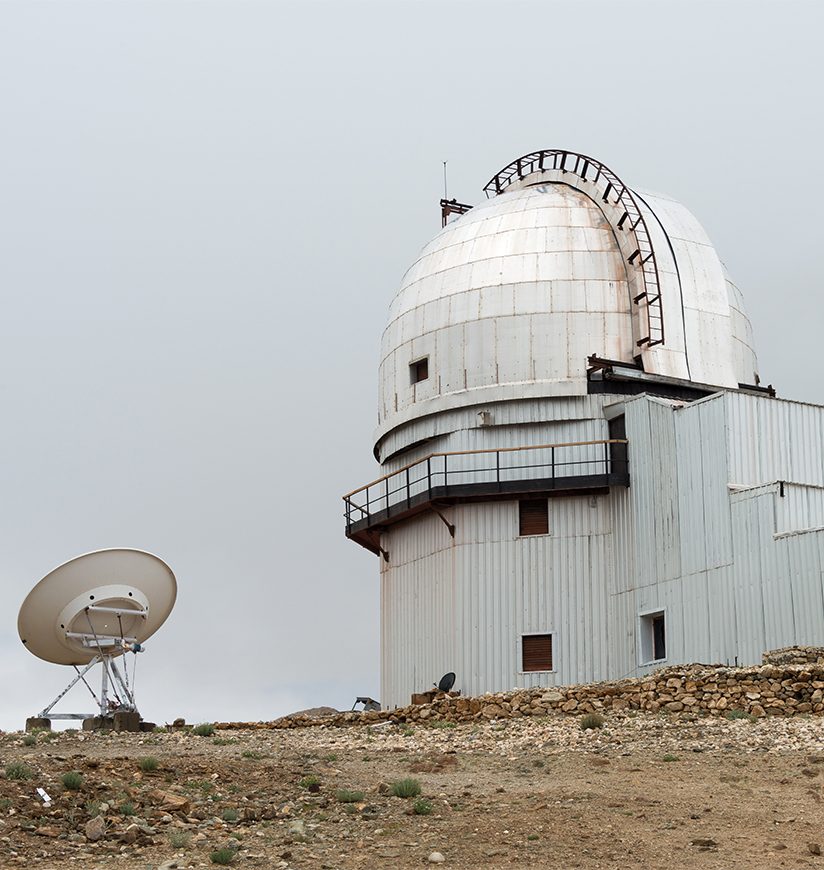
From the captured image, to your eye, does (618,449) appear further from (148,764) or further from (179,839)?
(179,839)

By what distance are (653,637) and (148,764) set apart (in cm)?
1583

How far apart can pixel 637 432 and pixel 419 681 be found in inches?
318

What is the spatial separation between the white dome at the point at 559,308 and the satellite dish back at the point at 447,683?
21.2 ft

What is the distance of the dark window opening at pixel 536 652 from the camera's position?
34.0 meters

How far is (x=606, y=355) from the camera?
116ft

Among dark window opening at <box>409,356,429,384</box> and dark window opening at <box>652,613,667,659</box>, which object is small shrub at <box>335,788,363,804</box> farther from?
dark window opening at <box>409,356,429,384</box>

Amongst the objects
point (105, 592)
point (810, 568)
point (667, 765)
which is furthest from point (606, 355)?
point (667, 765)

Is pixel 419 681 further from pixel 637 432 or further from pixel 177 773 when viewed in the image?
pixel 177 773

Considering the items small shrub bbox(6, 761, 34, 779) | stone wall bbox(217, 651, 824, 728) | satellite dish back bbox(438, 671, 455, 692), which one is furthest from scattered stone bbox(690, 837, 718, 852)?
satellite dish back bbox(438, 671, 455, 692)

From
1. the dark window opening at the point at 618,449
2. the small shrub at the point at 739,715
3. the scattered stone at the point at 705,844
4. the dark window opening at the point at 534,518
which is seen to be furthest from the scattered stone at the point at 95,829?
the dark window opening at the point at 618,449

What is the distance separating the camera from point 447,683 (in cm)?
3459

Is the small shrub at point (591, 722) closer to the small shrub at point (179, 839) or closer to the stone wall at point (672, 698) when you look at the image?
the stone wall at point (672, 698)

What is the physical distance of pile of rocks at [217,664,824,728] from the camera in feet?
82.9

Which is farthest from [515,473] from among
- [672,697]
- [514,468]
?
[672,697]
